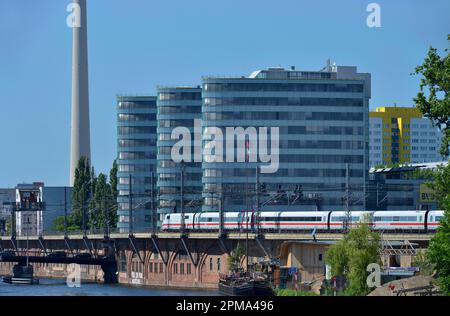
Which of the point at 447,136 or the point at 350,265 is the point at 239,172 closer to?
the point at 350,265

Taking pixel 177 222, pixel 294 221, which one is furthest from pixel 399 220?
pixel 177 222

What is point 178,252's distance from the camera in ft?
502

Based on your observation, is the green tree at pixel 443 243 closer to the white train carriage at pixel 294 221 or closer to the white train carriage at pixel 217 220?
the white train carriage at pixel 294 221

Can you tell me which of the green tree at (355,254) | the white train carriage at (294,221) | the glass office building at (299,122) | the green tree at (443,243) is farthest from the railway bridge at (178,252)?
the green tree at (443,243)

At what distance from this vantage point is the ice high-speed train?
125188 mm

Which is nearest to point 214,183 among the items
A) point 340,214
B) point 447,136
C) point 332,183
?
point 332,183

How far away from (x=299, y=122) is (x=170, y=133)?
83.0 feet

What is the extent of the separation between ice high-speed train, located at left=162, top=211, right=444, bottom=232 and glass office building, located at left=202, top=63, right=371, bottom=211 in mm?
14684

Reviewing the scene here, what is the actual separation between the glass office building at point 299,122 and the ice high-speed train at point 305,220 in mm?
14684

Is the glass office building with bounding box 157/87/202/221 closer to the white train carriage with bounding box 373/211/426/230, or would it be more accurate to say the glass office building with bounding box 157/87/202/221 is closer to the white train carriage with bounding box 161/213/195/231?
the white train carriage with bounding box 161/213/195/231

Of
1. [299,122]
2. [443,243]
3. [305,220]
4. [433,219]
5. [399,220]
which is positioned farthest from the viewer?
[299,122]

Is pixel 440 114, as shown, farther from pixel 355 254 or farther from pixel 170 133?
pixel 170 133

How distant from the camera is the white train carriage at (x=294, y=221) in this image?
13825cm

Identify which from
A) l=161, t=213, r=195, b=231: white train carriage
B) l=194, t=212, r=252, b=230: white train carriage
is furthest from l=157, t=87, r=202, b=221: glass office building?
l=194, t=212, r=252, b=230: white train carriage
